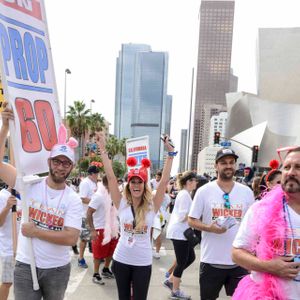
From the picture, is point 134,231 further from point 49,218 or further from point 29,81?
point 29,81

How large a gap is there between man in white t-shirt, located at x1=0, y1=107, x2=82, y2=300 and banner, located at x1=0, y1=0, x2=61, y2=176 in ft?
0.41

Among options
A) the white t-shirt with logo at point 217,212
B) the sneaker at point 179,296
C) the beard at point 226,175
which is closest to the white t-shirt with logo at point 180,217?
the sneaker at point 179,296

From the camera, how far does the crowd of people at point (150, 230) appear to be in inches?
73.5

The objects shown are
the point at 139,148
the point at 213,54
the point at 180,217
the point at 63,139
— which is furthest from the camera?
the point at 213,54

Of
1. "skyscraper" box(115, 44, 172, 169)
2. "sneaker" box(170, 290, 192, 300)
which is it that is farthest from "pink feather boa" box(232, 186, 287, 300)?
"skyscraper" box(115, 44, 172, 169)

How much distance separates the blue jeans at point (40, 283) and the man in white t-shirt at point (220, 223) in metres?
1.38

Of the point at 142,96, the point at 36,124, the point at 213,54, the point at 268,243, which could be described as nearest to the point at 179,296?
the point at 268,243

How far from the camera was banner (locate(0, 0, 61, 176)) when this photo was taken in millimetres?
2498

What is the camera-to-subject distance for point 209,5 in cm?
15012

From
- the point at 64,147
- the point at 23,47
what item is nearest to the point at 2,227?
the point at 64,147

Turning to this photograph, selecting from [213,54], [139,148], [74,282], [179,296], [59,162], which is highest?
[213,54]

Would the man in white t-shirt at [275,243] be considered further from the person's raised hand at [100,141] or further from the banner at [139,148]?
the banner at [139,148]

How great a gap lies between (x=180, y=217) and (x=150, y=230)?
142 cm

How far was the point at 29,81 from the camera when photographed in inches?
105
